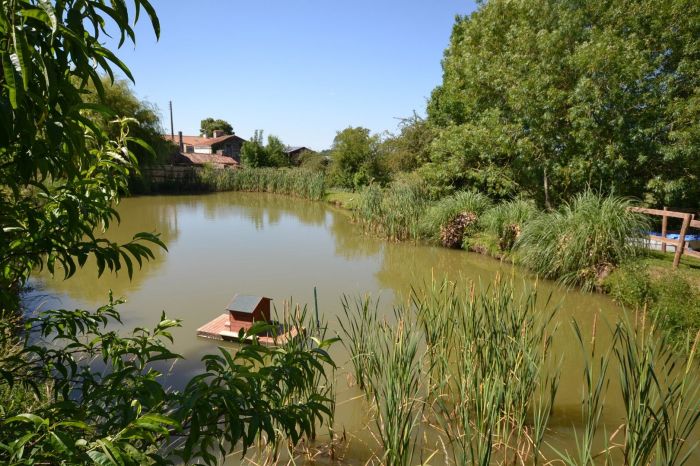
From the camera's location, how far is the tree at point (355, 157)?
78.2 feet

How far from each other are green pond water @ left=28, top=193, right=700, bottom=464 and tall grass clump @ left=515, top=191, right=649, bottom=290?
36 centimetres

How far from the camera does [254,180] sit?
1064 inches

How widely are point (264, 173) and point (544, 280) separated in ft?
68.7

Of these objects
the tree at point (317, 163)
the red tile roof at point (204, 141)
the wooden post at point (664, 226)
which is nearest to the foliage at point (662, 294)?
the wooden post at point (664, 226)

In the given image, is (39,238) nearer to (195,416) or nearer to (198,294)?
(195,416)

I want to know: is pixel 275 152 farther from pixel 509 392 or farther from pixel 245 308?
pixel 509 392

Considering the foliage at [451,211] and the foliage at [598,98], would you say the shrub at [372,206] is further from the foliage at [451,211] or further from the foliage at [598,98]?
the foliage at [598,98]

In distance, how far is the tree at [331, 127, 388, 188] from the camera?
78.2 ft

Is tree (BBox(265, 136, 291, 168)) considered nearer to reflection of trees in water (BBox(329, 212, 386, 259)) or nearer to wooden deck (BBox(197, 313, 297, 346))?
reflection of trees in water (BBox(329, 212, 386, 259))

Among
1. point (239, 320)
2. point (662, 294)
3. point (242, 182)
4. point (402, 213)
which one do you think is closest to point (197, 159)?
point (242, 182)

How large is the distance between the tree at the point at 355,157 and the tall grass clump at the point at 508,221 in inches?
537

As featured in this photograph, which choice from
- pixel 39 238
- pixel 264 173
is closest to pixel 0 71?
pixel 39 238

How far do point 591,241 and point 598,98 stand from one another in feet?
10.6

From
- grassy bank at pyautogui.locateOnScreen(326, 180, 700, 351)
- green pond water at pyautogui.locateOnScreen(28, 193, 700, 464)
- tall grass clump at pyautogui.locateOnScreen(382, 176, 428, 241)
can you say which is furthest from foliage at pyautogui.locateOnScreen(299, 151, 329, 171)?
grassy bank at pyautogui.locateOnScreen(326, 180, 700, 351)
